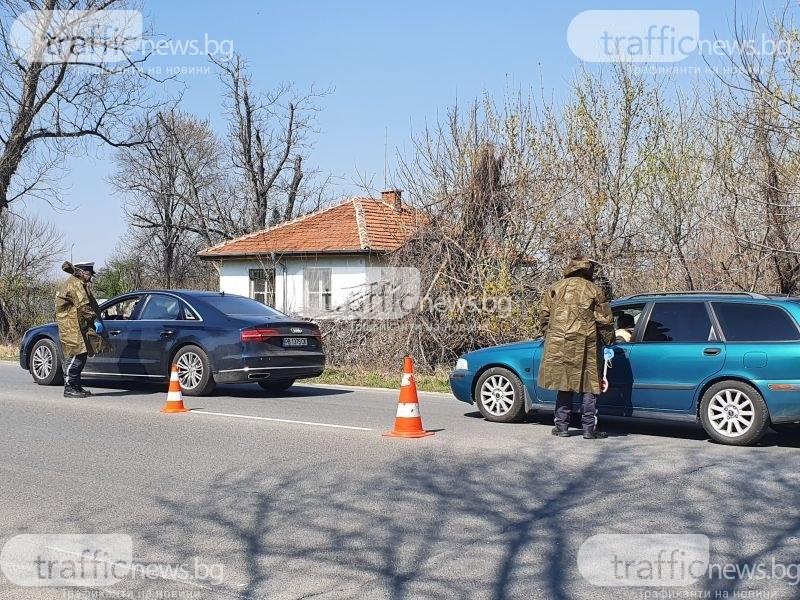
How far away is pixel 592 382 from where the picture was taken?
924 cm

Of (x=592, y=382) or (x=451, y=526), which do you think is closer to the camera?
(x=451, y=526)

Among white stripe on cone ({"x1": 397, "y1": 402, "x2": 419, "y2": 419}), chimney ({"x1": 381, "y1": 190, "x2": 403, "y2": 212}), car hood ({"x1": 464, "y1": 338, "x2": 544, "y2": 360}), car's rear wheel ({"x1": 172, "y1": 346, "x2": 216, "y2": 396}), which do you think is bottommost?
white stripe on cone ({"x1": 397, "y1": 402, "x2": 419, "y2": 419})

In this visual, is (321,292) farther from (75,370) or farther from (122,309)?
(75,370)

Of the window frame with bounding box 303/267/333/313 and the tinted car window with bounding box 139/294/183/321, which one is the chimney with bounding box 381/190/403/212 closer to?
the tinted car window with bounding box 139/294/183/321

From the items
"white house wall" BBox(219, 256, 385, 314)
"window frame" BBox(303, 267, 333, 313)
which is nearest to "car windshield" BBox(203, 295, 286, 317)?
"white house wall" BBox(219, 256, 385, 314)

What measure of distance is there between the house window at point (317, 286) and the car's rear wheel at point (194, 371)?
21563 millimetres

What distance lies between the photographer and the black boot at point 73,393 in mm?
13219

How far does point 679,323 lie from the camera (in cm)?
959

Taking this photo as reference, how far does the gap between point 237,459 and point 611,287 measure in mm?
10507

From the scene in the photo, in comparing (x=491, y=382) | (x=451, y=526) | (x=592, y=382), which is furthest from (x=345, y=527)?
(x=491, y=382)

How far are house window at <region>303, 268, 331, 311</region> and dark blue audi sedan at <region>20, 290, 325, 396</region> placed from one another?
20.6m

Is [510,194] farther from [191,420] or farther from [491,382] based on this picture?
[191,420]

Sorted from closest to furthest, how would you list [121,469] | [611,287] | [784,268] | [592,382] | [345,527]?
[345,527]
[121,469]
[592,382]
[784,268]
[611,287]

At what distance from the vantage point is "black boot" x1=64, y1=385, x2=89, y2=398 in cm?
1322
